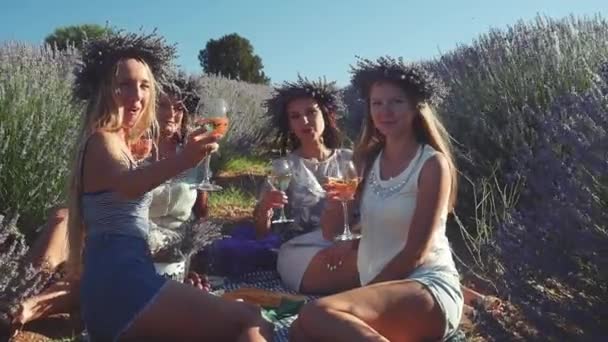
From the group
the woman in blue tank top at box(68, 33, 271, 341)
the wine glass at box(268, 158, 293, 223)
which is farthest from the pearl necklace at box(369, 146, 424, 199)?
the wine glass at box(268, 158, 293, 223)

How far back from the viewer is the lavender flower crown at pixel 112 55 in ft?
→ 10.9

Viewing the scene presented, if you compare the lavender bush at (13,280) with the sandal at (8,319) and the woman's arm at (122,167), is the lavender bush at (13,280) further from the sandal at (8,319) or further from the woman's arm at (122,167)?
the woman's arm at (122,167)

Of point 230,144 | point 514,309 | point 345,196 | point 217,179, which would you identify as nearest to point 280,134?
point 345,196

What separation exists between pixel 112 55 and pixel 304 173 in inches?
71.8

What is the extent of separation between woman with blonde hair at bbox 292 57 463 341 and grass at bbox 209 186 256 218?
322cm

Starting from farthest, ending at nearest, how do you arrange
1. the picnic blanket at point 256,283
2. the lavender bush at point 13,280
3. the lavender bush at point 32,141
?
the lavender bush at point 32,141
the picnic blanket at point 256,283
the lavender bush at point 13,280

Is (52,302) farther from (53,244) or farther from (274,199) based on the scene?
(274,199)

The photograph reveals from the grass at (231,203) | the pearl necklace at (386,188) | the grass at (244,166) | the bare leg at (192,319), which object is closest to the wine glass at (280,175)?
the pearl necklace at (386,188)

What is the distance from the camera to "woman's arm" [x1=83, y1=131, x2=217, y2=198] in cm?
274

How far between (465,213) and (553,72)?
1.17m

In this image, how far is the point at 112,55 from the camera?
3.32 metres

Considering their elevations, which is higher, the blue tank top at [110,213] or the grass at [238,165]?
the blue tank top at [110,213]

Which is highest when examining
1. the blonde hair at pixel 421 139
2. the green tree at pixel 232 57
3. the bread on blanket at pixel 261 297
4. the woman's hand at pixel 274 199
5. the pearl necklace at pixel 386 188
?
the green tree at pixel 232 57

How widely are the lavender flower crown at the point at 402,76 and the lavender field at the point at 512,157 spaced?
0.48 metres
